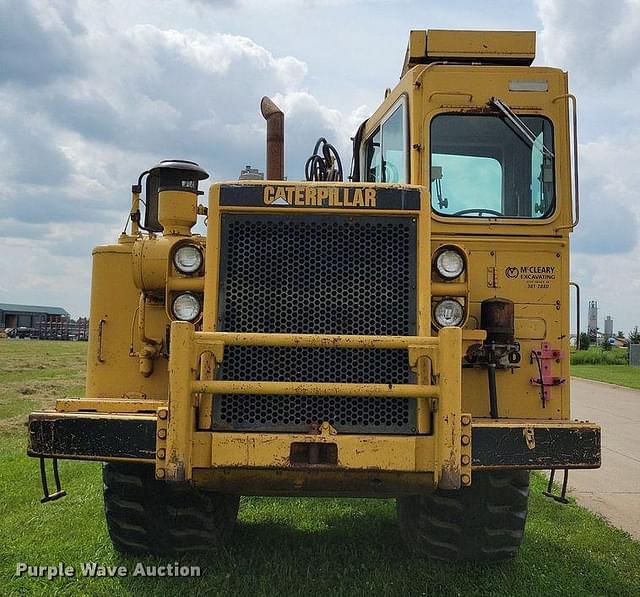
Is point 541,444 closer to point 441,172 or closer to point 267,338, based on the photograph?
point 267,338

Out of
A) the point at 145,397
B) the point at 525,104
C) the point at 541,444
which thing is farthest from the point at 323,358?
the point at 525,104

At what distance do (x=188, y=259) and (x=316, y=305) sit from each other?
89cm

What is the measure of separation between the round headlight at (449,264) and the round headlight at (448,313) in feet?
0.50

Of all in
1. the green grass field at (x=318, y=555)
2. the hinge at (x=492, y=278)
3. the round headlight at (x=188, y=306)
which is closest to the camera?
the round headlight at (x=188, y=306)

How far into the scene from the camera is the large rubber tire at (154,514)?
501cm

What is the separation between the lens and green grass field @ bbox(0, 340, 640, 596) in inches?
192

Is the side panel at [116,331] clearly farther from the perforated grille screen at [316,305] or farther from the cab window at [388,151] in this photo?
the cab window at [388,151]

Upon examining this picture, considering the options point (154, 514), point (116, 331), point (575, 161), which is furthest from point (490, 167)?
point (154, 514)

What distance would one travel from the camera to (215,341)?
395 cm

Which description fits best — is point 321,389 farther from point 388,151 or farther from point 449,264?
point 388,151

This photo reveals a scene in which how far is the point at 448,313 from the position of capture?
4.55 m

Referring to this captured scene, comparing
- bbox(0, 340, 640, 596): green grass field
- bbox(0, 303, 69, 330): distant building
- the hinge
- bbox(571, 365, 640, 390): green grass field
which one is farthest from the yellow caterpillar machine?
bbox(0, 303, 69, 330): distant building

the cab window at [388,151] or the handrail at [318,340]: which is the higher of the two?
the cab window at [388,151]

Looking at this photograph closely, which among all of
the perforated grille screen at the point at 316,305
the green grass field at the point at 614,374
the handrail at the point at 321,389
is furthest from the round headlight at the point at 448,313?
the green grass field at the point at 614,374
